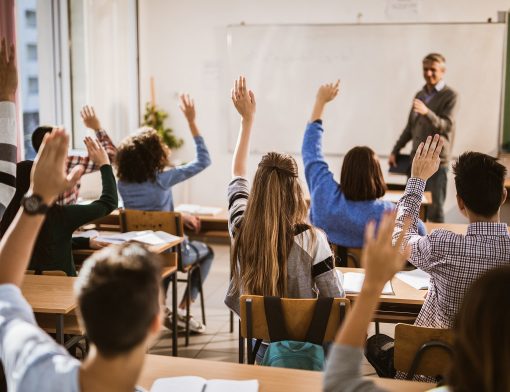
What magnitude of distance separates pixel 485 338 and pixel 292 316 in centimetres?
105

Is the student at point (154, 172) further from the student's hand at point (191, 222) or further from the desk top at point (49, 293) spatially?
the desk top at point (49, 293)

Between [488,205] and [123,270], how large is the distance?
142cm

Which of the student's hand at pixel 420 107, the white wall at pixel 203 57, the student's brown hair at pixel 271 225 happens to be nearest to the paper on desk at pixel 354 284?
the student's brown hair at pixel 271 225

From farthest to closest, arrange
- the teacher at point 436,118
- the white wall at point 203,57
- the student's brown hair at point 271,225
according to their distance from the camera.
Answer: the white wall at point 203,57 → the teacher at point 436,118 → the student's brown hair at point 271,225

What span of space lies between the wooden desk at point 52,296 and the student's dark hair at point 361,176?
1.45m

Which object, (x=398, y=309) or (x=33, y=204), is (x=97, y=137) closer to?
(x=398, y=309)

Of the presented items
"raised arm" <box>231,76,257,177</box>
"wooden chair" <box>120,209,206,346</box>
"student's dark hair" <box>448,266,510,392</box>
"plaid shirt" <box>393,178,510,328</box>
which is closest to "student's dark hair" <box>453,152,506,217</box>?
"plaid shirt" <box>393,178,510,328</box>

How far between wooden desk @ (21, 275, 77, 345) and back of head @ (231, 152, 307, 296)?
2.00ft

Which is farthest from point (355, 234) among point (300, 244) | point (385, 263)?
point (385, 263)

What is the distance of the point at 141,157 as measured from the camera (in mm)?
3869

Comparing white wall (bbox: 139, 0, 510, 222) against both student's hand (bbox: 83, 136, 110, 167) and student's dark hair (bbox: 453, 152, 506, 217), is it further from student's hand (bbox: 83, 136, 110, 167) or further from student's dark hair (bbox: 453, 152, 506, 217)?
student's hand (bbox: 83, 136, 110, 167)

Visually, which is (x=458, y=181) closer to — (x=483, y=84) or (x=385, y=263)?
(x=385, y=263)

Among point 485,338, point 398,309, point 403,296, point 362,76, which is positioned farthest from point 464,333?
point 362,76

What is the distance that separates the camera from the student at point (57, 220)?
2672mm
